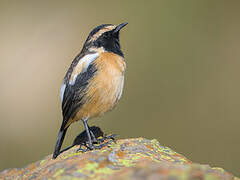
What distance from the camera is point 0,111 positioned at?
38.0ft

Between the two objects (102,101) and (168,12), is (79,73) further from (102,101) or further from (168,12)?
(168,12)

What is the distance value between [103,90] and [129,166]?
1.91m

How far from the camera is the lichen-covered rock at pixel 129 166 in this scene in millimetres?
3121

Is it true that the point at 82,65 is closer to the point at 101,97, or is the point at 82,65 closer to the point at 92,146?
the point at 101,97

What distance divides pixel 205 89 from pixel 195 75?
533 mm

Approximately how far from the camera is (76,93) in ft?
18.6

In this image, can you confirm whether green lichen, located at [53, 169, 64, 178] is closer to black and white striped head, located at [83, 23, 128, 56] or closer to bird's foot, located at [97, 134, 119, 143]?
bird's foot, located at [97, 134, 119, 143]

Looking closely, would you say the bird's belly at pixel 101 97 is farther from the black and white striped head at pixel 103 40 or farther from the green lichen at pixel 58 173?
the green lichen at pixel 58 173

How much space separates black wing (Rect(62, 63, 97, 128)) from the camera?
222 inches

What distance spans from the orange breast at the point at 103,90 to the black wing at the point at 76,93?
6 centimetres

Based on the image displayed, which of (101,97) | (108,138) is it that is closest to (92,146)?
(108,138)

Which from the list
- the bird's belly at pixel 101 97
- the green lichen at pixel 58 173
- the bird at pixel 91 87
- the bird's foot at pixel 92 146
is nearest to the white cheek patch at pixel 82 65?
the bird at pixel 91 87

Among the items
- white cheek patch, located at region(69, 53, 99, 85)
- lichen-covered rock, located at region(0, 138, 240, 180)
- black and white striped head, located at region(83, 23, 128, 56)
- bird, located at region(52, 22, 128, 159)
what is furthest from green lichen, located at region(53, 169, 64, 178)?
black and white striped head, located at region(83, 23, 128, 56)

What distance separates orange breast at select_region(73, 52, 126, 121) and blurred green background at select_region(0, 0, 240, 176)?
174 inches
